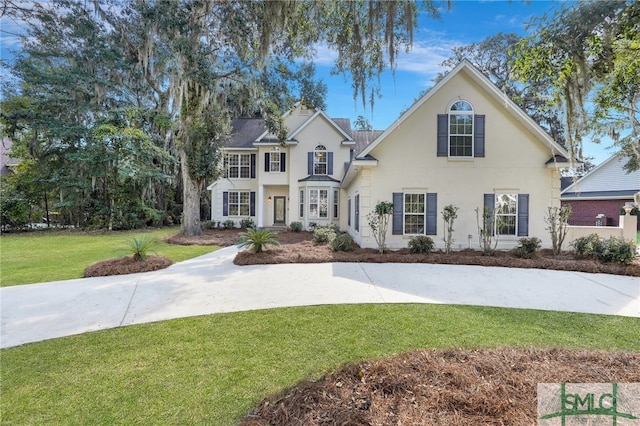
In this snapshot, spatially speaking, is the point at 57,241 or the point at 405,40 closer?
the point at 405,40

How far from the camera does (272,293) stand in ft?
18.5

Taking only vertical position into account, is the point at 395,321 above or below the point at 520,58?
below

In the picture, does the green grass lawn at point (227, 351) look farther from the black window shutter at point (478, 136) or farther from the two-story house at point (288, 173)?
the two-story house at point (288, 173)

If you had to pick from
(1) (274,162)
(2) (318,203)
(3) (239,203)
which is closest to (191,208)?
(3) (239,203)

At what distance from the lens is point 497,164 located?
10133mm

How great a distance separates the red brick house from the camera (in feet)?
59.3

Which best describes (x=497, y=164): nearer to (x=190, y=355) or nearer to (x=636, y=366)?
(x=636, y=366)

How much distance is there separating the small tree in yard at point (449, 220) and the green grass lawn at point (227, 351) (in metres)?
5.03

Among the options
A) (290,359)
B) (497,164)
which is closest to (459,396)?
(290,359)

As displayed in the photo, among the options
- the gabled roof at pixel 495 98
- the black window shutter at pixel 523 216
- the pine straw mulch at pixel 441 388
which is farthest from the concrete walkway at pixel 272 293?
the gabled roof at pixel 495 98

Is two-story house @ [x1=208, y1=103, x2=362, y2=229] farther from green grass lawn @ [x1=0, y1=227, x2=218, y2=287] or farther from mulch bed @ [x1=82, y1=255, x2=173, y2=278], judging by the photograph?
mulch bed @ [x1=82, y1=255, x2=173, y2=278]

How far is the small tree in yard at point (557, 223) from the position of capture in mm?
9039

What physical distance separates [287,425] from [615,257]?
981 centimetres

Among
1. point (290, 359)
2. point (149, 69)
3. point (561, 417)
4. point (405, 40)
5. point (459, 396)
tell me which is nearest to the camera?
point (561, 417)
